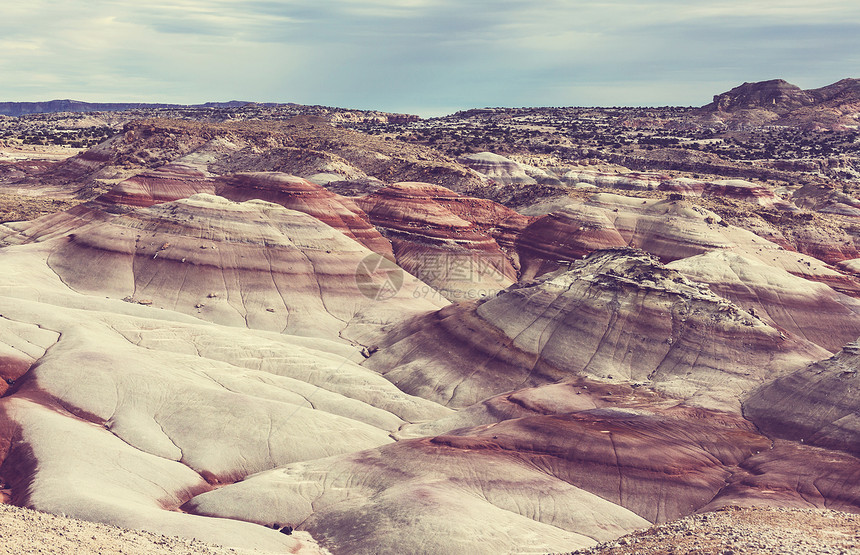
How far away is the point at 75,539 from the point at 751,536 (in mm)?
24798

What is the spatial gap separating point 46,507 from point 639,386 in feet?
127

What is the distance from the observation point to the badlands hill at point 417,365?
36531 mm

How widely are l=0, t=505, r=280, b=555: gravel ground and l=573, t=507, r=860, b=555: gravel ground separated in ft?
53.3

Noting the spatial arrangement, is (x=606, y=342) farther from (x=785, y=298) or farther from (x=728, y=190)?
(x=728, y=190)

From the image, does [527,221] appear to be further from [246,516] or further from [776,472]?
[246,516]

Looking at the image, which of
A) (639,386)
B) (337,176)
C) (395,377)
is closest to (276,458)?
(395,377)

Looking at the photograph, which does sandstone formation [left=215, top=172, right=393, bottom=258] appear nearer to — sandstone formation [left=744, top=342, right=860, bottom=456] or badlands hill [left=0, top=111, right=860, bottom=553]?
badlands hill [left=0, top=111, right=860, bottom=553]

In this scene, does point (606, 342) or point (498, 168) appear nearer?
point (606, 342)

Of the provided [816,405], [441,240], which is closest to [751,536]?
[816,405]

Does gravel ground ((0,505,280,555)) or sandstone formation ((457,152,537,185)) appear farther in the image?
sandstone formation ((457,152,537,185))

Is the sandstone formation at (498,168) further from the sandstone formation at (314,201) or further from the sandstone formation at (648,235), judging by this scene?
the sandstone formation at (314,201)

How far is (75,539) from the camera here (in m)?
24.8

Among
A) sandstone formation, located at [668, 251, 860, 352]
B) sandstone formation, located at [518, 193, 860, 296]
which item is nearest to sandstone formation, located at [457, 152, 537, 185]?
sandstone formation, located at [518, 193, 860, 296]

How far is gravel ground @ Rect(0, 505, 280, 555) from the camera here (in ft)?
76.2
